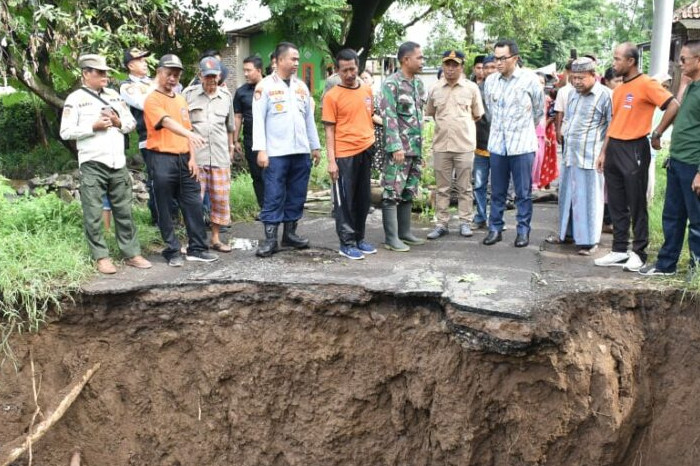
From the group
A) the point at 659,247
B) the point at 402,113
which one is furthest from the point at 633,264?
the point at 402,113

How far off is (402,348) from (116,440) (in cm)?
255

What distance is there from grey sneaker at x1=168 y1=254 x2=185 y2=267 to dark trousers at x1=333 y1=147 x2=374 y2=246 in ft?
4.63

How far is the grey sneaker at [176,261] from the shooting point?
5480 mm

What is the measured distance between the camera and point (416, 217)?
7547 millimetres

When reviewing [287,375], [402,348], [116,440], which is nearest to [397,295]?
[402,348]

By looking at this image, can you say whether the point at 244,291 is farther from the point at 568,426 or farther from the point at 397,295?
the point at 568,426

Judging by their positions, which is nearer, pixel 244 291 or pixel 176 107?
pixel 244 291

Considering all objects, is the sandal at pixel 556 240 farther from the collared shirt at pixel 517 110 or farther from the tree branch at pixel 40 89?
the tree branch at pixel 40 89

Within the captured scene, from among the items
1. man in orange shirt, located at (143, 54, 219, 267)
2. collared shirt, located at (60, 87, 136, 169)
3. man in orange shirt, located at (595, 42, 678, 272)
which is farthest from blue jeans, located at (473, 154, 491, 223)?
collared shirt, located at (60, 87, 136, 169)

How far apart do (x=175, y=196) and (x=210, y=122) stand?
0.87m

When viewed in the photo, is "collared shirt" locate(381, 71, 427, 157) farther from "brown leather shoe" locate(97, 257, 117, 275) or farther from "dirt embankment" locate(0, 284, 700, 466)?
"brown leather shoe" locate(97, 257, 117, 275)

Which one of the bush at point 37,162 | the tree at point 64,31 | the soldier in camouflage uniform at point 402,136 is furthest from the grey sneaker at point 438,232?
the bush at point 37,162

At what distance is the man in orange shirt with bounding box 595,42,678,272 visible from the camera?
4973 millimetres

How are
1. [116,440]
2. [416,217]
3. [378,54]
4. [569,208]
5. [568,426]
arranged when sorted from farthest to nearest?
[378,54] → [416,217] → [569,208] → [116,440] → [568,426]
